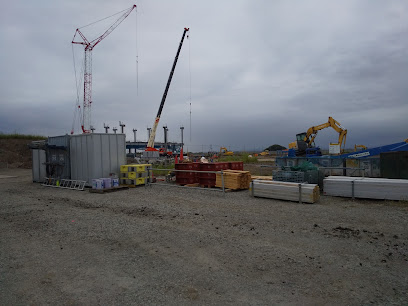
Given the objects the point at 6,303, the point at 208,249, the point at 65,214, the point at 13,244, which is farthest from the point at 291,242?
the point at 65,214

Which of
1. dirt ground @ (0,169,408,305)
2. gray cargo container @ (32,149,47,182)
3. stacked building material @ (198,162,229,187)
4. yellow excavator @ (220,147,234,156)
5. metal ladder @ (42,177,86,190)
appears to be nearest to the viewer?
dirt ground @ (0,169,408,305)

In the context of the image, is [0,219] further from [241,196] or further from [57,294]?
[241,196]

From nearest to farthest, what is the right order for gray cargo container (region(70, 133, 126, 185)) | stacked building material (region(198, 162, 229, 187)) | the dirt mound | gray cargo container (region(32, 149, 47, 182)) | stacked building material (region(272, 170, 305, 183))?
stacked building material (region(272, 170, 305, 183))
stacked building material (region(198, 162, 229, 187))
gray cargo container (region(70, 133, 126, 185))
gray cargo container (region(32, 149, 47, 182))
the dirt mound

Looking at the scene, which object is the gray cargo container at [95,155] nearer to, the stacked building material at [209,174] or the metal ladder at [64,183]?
the metal ladder at [64,183]

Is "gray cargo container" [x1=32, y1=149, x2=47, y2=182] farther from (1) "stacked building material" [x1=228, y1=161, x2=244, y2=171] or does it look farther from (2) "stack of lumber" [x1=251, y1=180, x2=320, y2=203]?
(2) "stack of lumber" [x1=251, y1=180, x2=320, y2=203]

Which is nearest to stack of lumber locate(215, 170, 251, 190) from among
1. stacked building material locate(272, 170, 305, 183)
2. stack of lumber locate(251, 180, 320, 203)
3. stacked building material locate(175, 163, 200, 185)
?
stacked building material locate(272, 170, 305, 183)

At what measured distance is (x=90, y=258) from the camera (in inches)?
209

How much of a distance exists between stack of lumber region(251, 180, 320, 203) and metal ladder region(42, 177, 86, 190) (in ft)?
33.6

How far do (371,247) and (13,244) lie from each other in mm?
8106

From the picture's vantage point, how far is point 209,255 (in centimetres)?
531

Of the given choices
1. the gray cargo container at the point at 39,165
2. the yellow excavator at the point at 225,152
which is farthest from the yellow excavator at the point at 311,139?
the yellow excavator at the point at 225,152

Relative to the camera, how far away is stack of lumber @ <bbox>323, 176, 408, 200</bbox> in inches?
376

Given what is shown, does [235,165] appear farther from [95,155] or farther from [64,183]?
[64,183]

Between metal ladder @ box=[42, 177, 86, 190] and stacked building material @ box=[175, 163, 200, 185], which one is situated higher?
stacked building material @ box=[175, 163, 200, 185]
